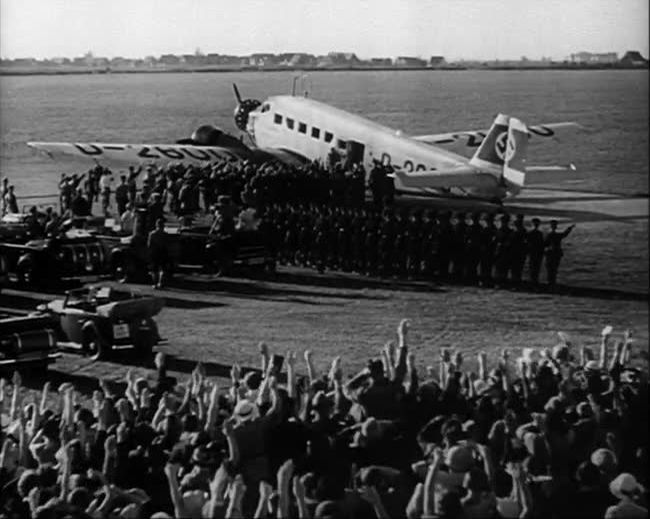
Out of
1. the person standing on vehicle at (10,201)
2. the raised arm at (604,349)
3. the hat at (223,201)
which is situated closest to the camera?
the raised arm at (604,349)

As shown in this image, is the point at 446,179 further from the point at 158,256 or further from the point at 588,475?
the point at 588,475

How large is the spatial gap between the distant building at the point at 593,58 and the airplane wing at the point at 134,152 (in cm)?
386

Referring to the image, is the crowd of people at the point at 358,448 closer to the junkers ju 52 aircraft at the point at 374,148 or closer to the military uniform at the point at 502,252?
the military uniform at the point at 502,252

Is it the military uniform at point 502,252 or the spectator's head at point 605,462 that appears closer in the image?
the spectator's head at point 605,462

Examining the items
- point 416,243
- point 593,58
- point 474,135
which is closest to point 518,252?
point 416,243

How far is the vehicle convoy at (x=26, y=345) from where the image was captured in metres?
6.48

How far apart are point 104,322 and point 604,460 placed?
11.5ft

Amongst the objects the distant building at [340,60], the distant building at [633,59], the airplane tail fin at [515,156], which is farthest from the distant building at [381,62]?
the distant building at [633,59]

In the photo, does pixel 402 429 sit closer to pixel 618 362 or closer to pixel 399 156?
pixel 618 362

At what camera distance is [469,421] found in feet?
13.6

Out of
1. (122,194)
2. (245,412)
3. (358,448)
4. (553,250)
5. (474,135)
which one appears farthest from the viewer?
(122,194)

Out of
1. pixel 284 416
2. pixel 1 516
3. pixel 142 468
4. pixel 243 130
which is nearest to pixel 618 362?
pixel 284 416

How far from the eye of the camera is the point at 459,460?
3680 mm

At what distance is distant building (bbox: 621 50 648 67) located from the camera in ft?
14.2
